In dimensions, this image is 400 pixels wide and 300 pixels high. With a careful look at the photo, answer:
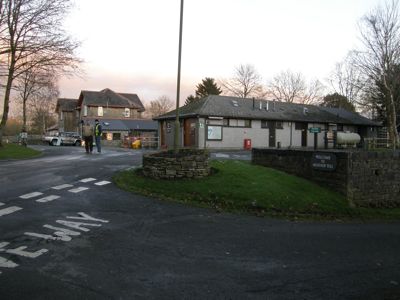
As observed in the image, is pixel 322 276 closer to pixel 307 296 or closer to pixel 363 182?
pixel 307 296

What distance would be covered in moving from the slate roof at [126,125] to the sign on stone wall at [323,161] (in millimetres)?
51369

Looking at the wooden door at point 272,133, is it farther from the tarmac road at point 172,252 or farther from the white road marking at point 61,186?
the white road marking at point 61,186

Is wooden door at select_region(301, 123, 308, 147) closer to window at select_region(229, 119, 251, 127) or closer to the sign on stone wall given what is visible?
window at select_region(229, 119, 251, 127)

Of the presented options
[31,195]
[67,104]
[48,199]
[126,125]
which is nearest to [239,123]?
[31,195]

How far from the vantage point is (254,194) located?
1216 cm

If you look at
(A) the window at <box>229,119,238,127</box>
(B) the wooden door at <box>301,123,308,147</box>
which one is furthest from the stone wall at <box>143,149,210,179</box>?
(B) the wooden door at <box>301,123,308,147</box>

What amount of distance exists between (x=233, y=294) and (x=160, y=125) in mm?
37083

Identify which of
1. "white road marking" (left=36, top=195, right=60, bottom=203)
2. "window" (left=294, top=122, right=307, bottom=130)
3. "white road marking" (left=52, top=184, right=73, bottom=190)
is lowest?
"white road marking" (left=36, top=195, right=60, bottom=203)

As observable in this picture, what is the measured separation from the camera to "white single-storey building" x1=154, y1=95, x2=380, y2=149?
3559 cm

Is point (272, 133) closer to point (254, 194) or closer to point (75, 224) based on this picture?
point (254, 194)

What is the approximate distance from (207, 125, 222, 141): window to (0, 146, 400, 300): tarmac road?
24.2 meters

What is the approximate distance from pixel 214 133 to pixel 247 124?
4.13 meters

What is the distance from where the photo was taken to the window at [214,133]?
35.5 m

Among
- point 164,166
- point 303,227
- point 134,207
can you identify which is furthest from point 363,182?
point 134,207
